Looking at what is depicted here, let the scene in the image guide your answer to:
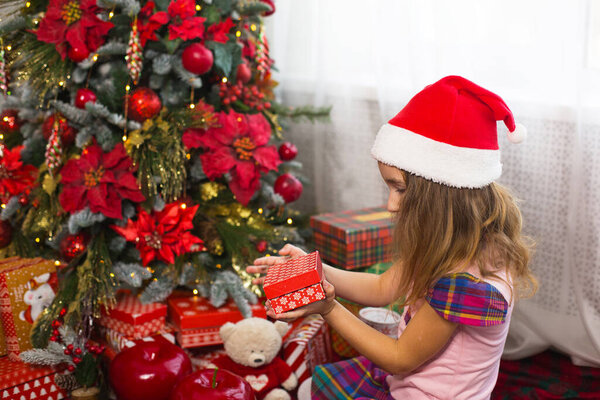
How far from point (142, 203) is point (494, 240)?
97 centimetres

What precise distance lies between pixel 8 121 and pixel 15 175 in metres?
0.18

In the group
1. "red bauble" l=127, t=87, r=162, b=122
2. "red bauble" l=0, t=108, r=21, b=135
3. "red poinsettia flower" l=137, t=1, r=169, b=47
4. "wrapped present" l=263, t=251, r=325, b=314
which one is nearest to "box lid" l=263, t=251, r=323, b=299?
"wrapped present" l=263, t=251, r=325, b=314

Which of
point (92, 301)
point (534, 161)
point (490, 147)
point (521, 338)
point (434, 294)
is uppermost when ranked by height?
point (490, 147)

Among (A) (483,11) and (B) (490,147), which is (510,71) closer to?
(A) (483,11)

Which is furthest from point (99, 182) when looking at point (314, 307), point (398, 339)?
point (398, 339)

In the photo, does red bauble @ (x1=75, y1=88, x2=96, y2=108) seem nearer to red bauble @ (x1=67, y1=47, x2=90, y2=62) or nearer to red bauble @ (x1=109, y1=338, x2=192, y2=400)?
red bauble @ (x1=67, y1=47, x2=90, y2=62)

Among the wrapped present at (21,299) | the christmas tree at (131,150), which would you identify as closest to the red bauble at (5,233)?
the christmas tree at (131,150)

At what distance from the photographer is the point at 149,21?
5.16 feet

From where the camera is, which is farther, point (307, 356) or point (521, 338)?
point (521, 338)

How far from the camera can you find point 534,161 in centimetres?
167

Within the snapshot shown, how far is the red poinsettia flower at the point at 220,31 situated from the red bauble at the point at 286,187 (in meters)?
0.44

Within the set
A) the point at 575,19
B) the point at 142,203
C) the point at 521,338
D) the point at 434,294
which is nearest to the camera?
the point at 434,294

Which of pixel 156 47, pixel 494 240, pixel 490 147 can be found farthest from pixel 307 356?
pixel 156 47

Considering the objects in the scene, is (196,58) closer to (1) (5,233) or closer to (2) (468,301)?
(1) (5,233)
